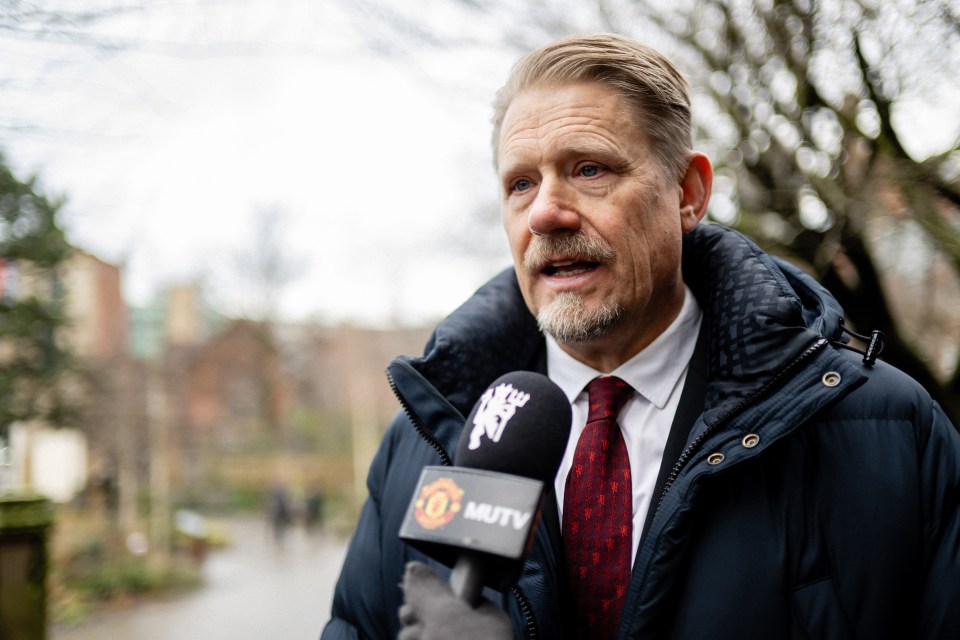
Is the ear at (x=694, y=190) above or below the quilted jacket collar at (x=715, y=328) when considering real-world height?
above

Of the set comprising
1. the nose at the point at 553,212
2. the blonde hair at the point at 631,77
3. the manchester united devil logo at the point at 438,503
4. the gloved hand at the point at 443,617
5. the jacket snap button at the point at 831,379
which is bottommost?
the gloved hand at the point at 443,617

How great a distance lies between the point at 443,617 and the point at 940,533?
3.66 feet

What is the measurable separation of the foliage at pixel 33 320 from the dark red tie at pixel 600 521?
37.8 ft

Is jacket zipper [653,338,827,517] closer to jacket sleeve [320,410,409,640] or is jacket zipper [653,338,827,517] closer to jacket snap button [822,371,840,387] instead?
jacket snap button [822,371,840,387]

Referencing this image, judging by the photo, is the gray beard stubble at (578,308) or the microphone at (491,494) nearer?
the microphone at (491,494)

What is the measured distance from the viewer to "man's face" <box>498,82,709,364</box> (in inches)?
80.8

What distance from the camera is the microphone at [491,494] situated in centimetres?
132

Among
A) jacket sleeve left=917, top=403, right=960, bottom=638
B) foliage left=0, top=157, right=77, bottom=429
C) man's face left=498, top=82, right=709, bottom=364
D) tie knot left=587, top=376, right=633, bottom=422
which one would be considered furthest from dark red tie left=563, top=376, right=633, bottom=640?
foliage left=0, top=157, right=77, bottom=429

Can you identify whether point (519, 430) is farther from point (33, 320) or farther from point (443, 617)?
point (33, 320)

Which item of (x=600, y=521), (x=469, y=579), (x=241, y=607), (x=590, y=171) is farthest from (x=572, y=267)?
(x=241, y=607)

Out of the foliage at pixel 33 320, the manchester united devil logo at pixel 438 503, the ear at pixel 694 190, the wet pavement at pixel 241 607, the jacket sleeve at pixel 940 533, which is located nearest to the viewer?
the manchester united devil logo at pixel 438 503

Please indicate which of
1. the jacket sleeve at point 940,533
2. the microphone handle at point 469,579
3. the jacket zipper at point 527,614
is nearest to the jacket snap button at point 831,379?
the jacket sleeve at point 940,533

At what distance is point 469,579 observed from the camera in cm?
133

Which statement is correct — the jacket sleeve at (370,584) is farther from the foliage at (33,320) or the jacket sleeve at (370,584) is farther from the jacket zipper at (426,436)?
the foliage at (33,320)
